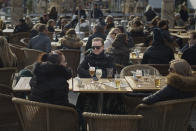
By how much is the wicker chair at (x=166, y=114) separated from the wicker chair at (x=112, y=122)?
0.54 metres

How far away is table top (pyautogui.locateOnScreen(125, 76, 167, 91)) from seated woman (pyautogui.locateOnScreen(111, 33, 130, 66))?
1238 millimetres

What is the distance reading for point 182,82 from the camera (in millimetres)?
3875

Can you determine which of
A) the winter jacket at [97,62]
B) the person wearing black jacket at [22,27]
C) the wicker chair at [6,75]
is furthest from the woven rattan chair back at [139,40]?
the wicker chair at [6,75]

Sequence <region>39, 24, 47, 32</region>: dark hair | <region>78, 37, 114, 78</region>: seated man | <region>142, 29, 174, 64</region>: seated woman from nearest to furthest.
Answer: <region>78, 37, 114, 78</region>: seated man, <region>142, 29, 174, 64</region>: seated woman, <region>39, 24, 47, 32</region>: dark hair

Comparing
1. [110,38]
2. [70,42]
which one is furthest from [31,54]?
[110,38]

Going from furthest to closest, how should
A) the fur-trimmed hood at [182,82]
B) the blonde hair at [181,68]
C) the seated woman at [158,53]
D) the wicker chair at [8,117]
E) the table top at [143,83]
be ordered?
the seated woman at [158,53], the table top at [143,83], the wicker chair at [8,117], the blonde hair at [181,68], the fur-trimmed hood at [182,82]

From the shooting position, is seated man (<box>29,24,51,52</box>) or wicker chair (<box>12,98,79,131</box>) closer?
wicker chair (<box>12,98,79,131</box>)

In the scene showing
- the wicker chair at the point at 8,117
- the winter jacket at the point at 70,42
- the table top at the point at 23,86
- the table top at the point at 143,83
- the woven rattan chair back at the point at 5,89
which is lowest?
the wicker chair at the point at 8,117

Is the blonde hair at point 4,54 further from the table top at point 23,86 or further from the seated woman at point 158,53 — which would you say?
the seated woman at point 158,53

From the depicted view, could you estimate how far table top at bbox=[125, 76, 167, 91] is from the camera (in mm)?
4718

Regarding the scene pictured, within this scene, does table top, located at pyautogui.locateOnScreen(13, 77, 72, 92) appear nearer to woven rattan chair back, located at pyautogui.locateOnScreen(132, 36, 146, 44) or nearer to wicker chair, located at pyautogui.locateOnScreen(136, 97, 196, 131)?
wicker chair, located at pyautogui.locateOnScreen(136, 97, 196, 131)

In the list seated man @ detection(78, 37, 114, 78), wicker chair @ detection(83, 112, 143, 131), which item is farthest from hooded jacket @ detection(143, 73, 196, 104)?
seated man @ detection(78, 37, 114, 78)

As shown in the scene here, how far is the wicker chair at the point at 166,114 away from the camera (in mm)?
3705

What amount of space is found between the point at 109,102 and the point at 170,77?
4.80ft
